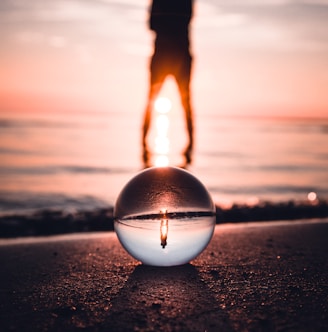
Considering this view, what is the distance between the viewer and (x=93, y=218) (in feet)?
22.7

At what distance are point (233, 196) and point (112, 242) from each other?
884 centimetres

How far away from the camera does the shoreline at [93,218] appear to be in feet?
20.7

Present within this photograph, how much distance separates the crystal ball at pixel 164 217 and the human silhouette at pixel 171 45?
5.53ft

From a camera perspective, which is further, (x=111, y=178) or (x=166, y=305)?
(x=111, y=178)

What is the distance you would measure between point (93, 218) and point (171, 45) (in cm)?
351

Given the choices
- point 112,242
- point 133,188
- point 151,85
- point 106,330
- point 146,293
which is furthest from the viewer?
point 151,85

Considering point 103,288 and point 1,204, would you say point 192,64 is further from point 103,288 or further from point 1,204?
point 1,204

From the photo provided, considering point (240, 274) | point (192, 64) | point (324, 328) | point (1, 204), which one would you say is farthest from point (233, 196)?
point (324, 328)

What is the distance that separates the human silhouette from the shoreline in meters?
2.66

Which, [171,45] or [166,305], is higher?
[171,45]

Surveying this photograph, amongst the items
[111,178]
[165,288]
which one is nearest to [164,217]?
[165,288]

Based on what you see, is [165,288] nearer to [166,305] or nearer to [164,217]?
[166,305]

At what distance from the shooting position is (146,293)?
119 inches

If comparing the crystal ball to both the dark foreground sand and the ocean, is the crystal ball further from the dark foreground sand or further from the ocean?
the ocean
